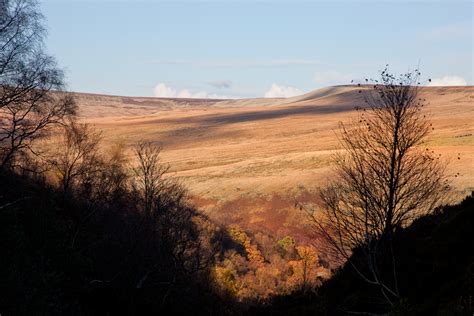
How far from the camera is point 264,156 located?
10556 cm

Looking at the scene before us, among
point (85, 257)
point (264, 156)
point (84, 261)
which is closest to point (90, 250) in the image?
point (85, 257)

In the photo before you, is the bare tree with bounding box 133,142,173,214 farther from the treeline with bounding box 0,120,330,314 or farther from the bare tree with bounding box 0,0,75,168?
the bare tree with bounding box 0,0,75,168

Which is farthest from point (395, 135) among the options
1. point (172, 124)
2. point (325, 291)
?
point (172, 124)

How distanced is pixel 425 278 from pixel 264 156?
8957 cm

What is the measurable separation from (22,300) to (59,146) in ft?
96.4

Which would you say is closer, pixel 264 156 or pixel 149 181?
pixel 149 181

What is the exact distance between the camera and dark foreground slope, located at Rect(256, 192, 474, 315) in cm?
1338

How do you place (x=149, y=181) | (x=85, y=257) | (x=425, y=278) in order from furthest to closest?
(x=149, y=181)
(x=85, y=257)
(x=425, y=278)

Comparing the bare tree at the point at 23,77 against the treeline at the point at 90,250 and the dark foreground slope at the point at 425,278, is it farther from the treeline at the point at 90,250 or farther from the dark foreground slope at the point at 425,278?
the dark foreground slope at the point at 425,278

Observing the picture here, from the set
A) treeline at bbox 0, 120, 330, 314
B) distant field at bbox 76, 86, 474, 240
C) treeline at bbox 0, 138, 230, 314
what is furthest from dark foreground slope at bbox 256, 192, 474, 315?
distant field at bbox 76, 86, 474, 240

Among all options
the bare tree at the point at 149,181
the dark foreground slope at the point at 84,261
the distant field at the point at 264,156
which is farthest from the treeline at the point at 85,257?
the distant field at the point at 264,156

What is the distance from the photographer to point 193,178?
285ft

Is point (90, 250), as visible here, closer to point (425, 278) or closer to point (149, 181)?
point (149, 181)

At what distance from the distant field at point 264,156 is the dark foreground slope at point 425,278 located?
973 cm
